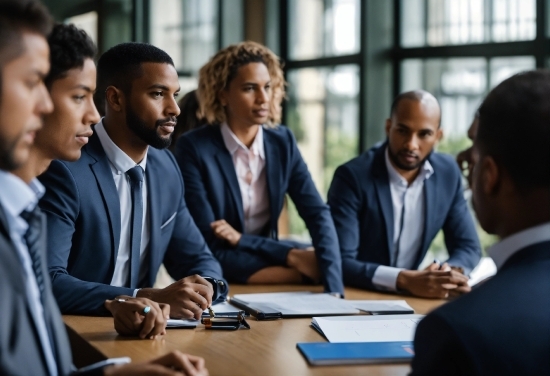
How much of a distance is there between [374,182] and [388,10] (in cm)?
270

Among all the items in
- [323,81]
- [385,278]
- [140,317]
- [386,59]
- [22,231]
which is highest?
[386,59]

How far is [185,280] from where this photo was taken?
2334 mm

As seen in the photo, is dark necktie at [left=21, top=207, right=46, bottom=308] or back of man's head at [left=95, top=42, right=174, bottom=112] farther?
back of man's head at [left=95, top=42, right=174, bottom=112]

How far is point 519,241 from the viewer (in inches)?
57.6

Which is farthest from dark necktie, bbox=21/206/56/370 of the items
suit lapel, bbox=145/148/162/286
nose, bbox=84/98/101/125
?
suit lapel, bbox=145/148/162/286

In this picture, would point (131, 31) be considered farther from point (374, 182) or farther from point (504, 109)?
point (504, 109)

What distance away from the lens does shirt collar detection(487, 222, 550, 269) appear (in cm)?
145

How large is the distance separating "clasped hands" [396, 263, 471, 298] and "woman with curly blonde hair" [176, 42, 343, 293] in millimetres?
249

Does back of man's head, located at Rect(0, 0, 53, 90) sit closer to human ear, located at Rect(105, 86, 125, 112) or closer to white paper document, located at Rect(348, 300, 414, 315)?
human ear, located at Rect(105, 86, 125, 112)

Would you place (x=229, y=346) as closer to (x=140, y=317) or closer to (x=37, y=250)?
(x=140, y=317)

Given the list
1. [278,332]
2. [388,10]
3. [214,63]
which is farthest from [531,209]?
[388,10]

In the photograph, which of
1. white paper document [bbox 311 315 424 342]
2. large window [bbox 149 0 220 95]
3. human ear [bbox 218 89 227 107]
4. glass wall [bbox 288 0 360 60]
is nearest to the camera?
white paper document [bbox 311 315 424 342]

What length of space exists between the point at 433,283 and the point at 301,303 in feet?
1.84

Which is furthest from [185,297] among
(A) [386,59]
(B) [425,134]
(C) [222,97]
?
(A) [386,59]
